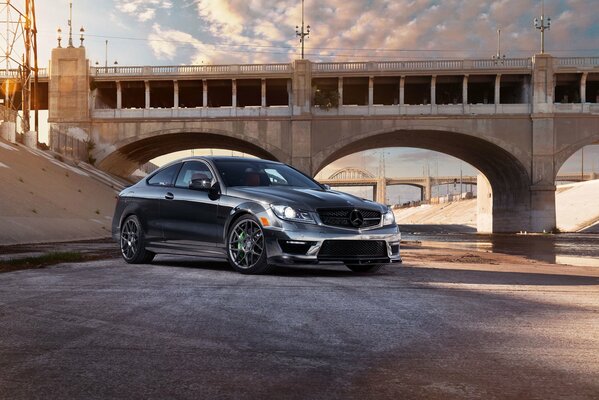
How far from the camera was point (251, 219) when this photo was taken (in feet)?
28.3

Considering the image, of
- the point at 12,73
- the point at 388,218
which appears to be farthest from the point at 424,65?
the point at 388,218

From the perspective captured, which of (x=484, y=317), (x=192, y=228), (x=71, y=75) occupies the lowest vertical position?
(x=484, y=317)

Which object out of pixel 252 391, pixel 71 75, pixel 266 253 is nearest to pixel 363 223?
pixel 266 253

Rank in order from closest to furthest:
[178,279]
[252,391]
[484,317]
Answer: [252,391] → [484,317] → [178,279]

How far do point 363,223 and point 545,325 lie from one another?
3708 mm

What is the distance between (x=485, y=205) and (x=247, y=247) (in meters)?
52.5

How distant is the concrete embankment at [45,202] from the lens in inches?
720

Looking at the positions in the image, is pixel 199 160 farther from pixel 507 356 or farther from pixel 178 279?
pixel 507 356

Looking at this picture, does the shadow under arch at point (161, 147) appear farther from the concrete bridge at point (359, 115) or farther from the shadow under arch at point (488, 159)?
the shadow under arch at point (488, 159)

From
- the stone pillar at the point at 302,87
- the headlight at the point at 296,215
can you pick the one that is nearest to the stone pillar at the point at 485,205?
the stone pillar at the point at 302,87

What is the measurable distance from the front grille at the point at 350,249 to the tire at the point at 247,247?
2.63 ft

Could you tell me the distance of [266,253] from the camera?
331 inches

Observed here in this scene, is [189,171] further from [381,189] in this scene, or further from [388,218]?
[381,189]

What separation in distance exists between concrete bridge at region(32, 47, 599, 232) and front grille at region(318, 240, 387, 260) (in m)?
36.8
